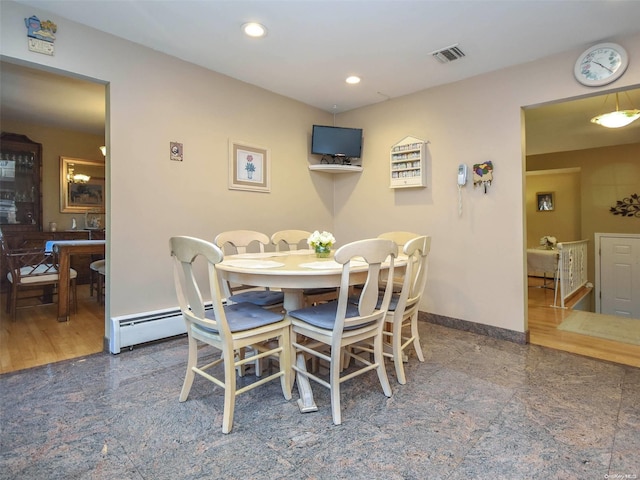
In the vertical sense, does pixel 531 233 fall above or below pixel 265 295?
above

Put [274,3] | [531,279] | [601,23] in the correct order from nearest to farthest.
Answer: [274,3]
[601,23]
[531,279]

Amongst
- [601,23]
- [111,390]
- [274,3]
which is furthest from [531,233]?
[111,390]

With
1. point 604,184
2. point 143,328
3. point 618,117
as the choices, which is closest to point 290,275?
point 143,328

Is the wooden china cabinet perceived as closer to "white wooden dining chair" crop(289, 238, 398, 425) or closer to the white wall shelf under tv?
the white wall shelf under tv

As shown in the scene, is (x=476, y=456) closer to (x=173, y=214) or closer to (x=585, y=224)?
(x=173, y=214)

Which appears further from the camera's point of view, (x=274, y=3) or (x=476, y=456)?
(x=274, y=3)

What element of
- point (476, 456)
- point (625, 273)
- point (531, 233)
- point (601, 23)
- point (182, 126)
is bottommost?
point (476, 456)

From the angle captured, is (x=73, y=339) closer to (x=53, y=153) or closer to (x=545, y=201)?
(x=53, y=153)

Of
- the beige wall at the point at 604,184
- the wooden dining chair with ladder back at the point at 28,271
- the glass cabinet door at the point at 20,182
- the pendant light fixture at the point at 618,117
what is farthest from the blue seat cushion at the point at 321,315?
the beige wall at the point at 604,184

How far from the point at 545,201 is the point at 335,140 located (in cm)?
579

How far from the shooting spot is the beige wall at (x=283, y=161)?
103 inches

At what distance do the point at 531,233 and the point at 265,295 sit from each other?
724 centimetres

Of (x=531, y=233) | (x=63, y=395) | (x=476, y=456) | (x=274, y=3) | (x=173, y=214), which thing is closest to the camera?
(x=476, y=456)

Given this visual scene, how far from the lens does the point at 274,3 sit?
2.17 metres
